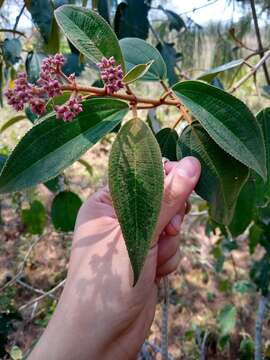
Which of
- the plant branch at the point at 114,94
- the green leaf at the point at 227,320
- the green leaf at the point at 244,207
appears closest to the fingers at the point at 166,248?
the green leaf at the point at 244,207

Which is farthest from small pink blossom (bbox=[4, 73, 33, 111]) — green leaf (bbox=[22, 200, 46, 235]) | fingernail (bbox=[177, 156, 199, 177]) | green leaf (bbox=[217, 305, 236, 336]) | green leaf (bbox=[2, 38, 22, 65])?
green leaf (bbox=[217, 305, 236, 336])

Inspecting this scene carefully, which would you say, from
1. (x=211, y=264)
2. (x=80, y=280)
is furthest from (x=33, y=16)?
(x=211, y=264)

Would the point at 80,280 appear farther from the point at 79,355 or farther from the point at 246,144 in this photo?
the point at 246,144

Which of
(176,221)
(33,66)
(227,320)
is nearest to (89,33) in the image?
(176,221)

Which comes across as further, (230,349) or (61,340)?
(230,349)

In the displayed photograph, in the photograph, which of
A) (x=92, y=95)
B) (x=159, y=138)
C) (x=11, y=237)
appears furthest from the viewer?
(x=11, y=237)

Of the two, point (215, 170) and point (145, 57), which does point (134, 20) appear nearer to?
point (145, 57)

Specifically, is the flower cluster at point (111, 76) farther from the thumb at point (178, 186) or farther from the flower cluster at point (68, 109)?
the thumb at point (178, 186)

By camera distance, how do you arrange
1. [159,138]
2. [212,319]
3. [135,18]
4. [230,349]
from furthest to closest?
[212,319] < [230,349] < [135,18] < [159,138]
